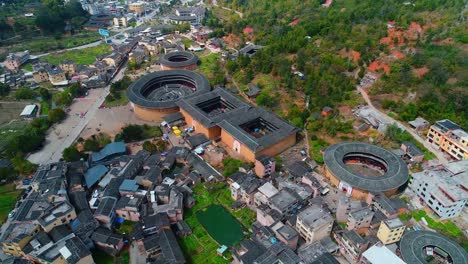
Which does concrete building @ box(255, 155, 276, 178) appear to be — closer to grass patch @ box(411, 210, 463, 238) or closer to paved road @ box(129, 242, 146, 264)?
grass patch @ box(411, 210, 463, 238)

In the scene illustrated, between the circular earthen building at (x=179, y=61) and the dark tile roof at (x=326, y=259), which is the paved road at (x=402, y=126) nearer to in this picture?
the dark tile roof at (x=326, y=259)

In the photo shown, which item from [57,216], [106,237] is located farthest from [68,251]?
[57,216]

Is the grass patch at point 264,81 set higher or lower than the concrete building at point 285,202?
lower

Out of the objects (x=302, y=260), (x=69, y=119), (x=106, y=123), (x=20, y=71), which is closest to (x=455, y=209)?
(x=302, y=260)

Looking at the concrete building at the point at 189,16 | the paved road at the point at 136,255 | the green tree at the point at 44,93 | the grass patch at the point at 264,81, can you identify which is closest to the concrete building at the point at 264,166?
the paved road at the point at 136,255

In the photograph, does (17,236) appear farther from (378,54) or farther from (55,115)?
(378,54)

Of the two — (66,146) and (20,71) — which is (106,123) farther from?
(20,71)
